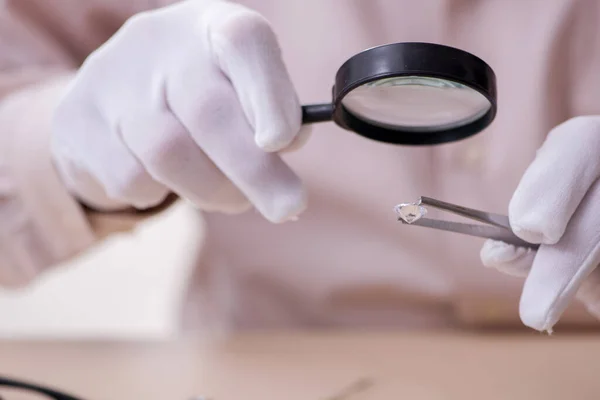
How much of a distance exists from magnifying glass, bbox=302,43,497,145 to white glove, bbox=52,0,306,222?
0.14 ft

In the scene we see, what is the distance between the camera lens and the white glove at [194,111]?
0.40m

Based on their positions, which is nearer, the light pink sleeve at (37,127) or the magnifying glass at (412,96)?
the magnifying glass at (412,96)

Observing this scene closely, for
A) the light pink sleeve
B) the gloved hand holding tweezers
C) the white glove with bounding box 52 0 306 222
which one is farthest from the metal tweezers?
the light pink sleeve

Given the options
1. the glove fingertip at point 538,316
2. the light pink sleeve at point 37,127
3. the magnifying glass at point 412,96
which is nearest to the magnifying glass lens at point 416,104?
the magnifying glass at point 412,96

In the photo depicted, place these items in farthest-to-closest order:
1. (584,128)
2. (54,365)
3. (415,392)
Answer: (54,365) → (415,392) → (584,128)

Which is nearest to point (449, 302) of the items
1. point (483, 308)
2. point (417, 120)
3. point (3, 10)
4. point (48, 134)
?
point (483, 308)

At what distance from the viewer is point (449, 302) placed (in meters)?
0.65

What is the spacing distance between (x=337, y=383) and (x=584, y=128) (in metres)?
0.30

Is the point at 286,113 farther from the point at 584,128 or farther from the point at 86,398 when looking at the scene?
the point at 86,398

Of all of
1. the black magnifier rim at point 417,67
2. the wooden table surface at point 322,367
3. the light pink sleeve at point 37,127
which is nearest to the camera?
the black magnifier rim at point 417,67

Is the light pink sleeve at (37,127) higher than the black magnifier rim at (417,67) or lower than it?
lower

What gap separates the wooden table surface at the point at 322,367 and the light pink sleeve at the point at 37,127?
0.35ft

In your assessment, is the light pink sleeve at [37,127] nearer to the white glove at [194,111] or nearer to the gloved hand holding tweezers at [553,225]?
the white glove at [194,111]

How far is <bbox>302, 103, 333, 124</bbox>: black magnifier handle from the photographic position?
39 cm
